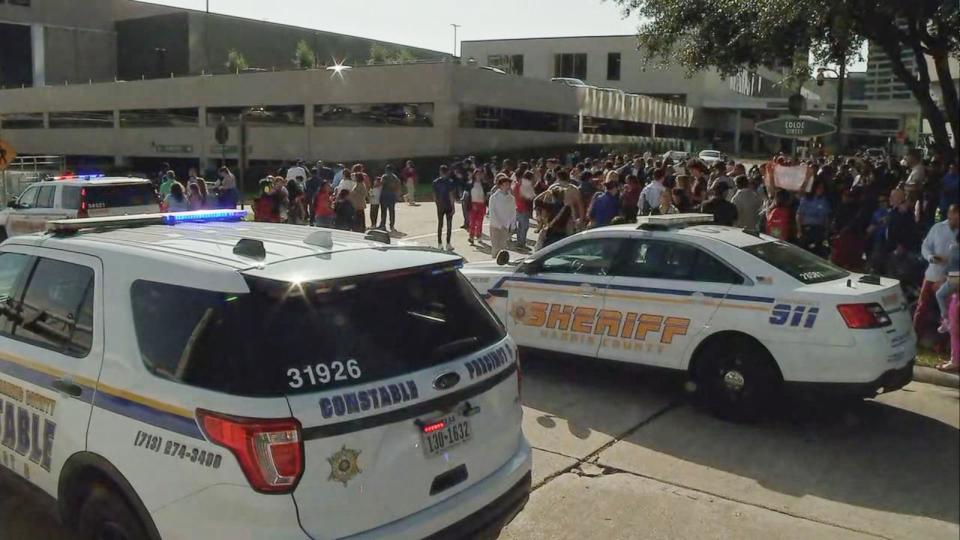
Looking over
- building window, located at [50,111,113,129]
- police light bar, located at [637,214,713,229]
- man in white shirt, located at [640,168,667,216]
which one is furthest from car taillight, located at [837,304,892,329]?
building window, located at [50,111,113,129]

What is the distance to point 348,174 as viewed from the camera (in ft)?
54.5

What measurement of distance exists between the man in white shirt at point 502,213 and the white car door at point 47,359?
10.6 m

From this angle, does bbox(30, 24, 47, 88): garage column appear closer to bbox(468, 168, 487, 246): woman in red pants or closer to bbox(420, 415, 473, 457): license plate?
bbox(468, 168, 487, 246): woman in red pants

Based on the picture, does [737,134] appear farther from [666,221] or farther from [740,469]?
[740,469]

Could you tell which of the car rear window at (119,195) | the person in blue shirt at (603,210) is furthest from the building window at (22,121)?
the person in blue shirt at (603,210)

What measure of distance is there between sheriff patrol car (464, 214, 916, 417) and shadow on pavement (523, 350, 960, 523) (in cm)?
29

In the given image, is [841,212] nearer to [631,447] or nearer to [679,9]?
[679,9]

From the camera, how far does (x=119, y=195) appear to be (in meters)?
14.1

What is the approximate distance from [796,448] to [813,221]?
654 centimetres

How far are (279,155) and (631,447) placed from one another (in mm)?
36806

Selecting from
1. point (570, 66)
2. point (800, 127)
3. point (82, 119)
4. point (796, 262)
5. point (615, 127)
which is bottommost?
point (796, 262)

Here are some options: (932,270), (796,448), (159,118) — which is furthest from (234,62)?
(796,448)

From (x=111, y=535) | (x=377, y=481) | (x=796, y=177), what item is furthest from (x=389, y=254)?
(x=796, y=177)

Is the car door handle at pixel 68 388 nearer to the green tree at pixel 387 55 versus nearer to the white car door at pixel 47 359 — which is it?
the white car door at pixel 47 359
